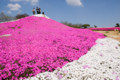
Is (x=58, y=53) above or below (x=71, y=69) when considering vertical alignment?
above

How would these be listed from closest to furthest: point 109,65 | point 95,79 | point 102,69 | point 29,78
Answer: point 95,79
point 29,78
point 102,69
point 109,65

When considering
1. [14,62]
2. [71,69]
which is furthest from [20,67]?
[71,69]

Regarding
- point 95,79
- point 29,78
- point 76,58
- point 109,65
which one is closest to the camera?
point 95,79

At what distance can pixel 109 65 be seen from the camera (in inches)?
229

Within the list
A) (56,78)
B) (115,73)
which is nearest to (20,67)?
(56,78)

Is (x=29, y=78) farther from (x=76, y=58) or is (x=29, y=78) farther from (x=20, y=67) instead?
(x=76, y=58)

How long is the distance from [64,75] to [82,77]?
3.01 feet

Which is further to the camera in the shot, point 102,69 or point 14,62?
point 14,62

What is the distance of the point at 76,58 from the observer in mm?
6992

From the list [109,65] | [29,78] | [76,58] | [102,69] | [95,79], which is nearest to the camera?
[95,79]

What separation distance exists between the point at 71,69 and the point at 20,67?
2.86 m

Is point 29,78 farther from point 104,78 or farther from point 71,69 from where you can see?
point 104,78

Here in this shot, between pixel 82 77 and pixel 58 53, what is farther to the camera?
pixel 58 53

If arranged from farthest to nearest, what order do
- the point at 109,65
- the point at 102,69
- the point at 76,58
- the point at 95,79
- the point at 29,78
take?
the point at 76,58
the point at 109,65
the point at 102,69
the point at 29,78
the point at 95,79
